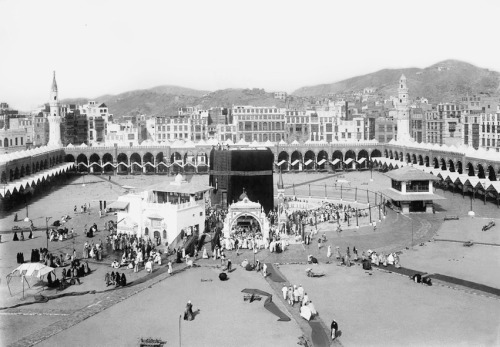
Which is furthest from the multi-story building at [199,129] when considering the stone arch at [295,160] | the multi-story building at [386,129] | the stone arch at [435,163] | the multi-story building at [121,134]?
the stone arch at [435,163]

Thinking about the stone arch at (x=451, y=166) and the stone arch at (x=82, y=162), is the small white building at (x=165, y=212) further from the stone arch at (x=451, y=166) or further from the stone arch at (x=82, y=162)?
the stone arch at (x=82, y=162)

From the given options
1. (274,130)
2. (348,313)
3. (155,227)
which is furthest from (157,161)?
(348,313)

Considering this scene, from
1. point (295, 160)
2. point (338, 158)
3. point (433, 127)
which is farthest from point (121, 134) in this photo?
point (433, 127)

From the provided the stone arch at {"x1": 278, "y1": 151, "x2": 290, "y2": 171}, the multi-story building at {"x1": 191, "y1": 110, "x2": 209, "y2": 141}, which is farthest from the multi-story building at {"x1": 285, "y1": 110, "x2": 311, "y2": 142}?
the multi-story building at {"x1": 191, "y1": 110, "x2": 209, "y2": 141}

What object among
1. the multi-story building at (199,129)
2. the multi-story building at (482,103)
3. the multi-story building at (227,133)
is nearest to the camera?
the multi-story building at (482,103)

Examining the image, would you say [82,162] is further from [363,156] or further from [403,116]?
[403,116]

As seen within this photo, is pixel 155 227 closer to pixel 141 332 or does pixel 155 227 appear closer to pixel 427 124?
pixel 141 332

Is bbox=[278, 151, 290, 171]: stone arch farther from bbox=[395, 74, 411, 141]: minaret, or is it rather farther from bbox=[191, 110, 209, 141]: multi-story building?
bbox=[191, 110, 209, 141]: multi-story building
